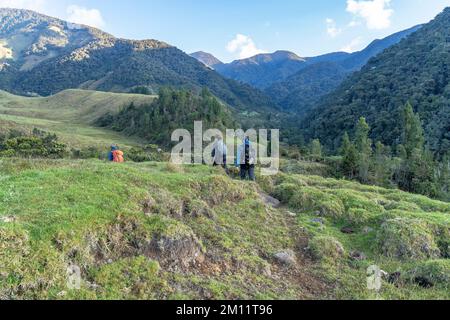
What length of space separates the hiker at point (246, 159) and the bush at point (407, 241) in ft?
23.5

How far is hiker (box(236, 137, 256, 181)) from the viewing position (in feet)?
58.9

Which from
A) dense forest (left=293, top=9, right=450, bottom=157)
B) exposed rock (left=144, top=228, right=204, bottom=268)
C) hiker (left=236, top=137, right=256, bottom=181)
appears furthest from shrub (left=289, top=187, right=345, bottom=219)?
dense forest (left=293, top=9, right=450, bottom=157)

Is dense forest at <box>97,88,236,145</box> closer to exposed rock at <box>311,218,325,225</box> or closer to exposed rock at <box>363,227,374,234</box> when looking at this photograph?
exposed rock at <box>311,218,325,225</box>

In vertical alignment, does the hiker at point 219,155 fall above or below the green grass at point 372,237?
above

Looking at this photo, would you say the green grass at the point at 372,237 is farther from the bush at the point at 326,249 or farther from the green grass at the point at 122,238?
the green grass at the point at 122,238

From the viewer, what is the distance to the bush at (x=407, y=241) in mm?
11859

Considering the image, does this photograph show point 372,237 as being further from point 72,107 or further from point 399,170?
point 72,107

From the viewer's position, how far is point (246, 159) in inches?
714

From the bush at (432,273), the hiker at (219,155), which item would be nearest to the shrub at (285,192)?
the hiker at (219,155)

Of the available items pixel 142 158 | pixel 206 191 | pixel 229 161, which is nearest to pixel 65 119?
pixel 142 158

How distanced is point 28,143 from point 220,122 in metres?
54.5

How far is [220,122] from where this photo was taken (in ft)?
299

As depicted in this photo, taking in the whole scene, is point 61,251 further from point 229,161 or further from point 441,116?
point 441,116

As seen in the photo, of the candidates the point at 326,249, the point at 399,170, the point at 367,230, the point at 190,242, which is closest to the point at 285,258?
the point at 326,249
